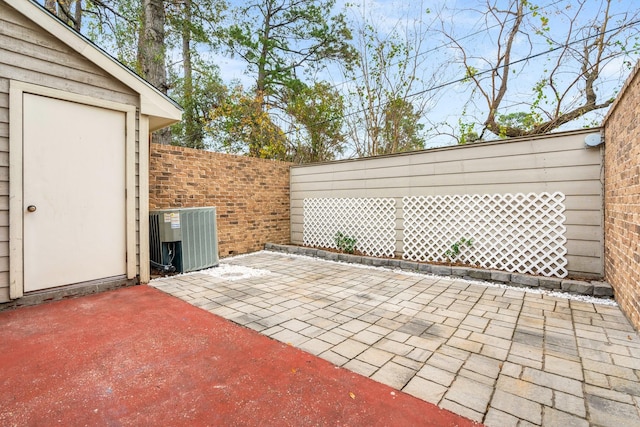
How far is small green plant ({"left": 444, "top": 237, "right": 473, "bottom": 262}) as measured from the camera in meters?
4.61

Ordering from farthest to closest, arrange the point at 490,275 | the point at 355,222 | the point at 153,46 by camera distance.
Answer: the point at 153,46, the point at 355,222, the point at 490,275

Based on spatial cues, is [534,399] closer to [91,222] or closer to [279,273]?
[279,273]

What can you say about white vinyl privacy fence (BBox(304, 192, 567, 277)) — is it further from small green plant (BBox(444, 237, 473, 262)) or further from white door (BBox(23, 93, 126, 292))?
white door (BBox(23, 93, 126, 292))

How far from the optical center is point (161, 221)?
14.4 ft

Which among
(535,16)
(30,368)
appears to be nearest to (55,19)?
(30,368)

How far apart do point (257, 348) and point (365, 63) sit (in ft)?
25.2

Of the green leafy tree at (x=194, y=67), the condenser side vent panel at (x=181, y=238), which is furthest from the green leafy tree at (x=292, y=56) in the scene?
the condenser side vent panel at (x=181, y=238)

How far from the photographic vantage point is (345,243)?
6059mm

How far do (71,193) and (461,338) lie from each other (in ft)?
14.0

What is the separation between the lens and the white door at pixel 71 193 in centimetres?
307

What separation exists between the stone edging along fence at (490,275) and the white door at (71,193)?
358 cm

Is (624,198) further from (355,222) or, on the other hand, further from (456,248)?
(355,222)

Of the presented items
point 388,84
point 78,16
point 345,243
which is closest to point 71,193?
point 345,243

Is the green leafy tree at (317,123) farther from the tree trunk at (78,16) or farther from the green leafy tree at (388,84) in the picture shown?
the tree trunk at (78,16)
